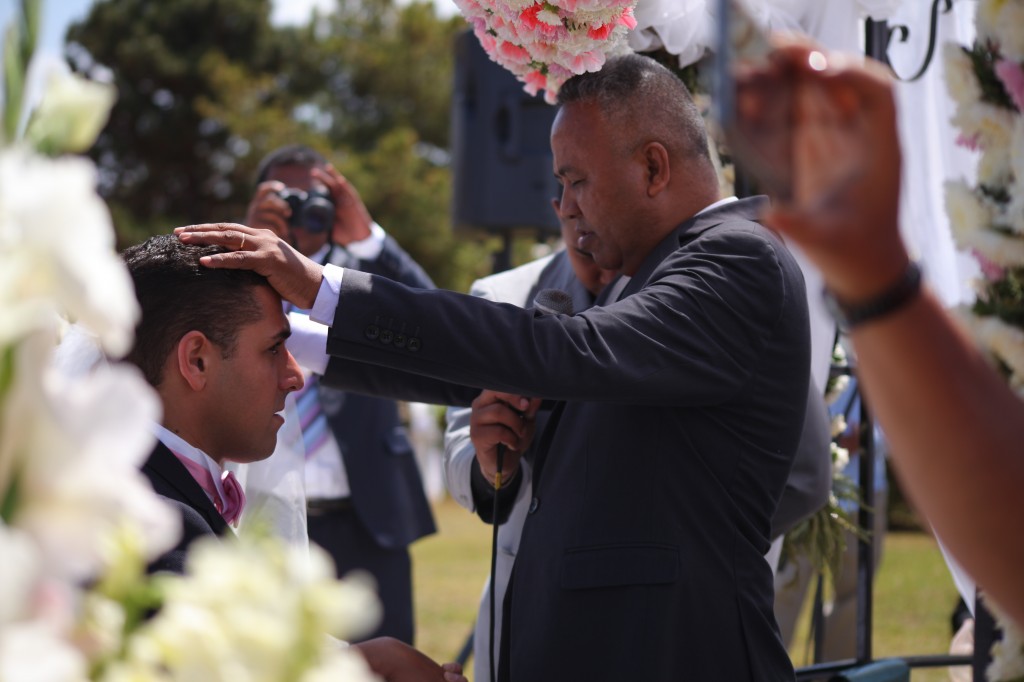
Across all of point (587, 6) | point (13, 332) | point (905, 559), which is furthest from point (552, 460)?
point (905, 559)

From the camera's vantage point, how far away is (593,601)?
2576 millimetres

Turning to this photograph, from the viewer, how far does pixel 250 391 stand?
2.50 meters

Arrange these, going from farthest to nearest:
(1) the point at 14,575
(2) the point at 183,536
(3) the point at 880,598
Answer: (3) the point at 880,598 → (2) the point at 183,536 → (1) the point at 14,575

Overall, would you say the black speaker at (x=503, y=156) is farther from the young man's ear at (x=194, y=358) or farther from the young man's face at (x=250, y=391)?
the young man's ear at (x=194, y=358)

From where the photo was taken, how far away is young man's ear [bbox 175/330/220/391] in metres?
2.44

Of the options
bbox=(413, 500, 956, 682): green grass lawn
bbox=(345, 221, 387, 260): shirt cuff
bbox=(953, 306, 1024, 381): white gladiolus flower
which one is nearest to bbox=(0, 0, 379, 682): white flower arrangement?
bbox=(953, 306, 1024, 381): white gladiolus flower

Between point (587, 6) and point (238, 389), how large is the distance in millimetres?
1213

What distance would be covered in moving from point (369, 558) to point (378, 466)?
0.40m

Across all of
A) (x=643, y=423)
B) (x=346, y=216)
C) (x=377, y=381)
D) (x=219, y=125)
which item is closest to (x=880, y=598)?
(x=346, y=216)

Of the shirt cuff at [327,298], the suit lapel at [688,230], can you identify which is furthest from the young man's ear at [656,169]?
the shirt cuff at [327,298]

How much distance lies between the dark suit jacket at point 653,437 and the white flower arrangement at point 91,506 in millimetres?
1534

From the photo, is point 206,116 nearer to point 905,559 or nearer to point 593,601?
point 905,559

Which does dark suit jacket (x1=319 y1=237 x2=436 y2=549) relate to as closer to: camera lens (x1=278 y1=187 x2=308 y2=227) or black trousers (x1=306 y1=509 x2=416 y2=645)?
black trousers (x1=306 y1=509 x2=416 y2=645)

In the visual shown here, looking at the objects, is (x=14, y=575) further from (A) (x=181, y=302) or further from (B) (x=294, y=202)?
(B) (x=294, y=202)
